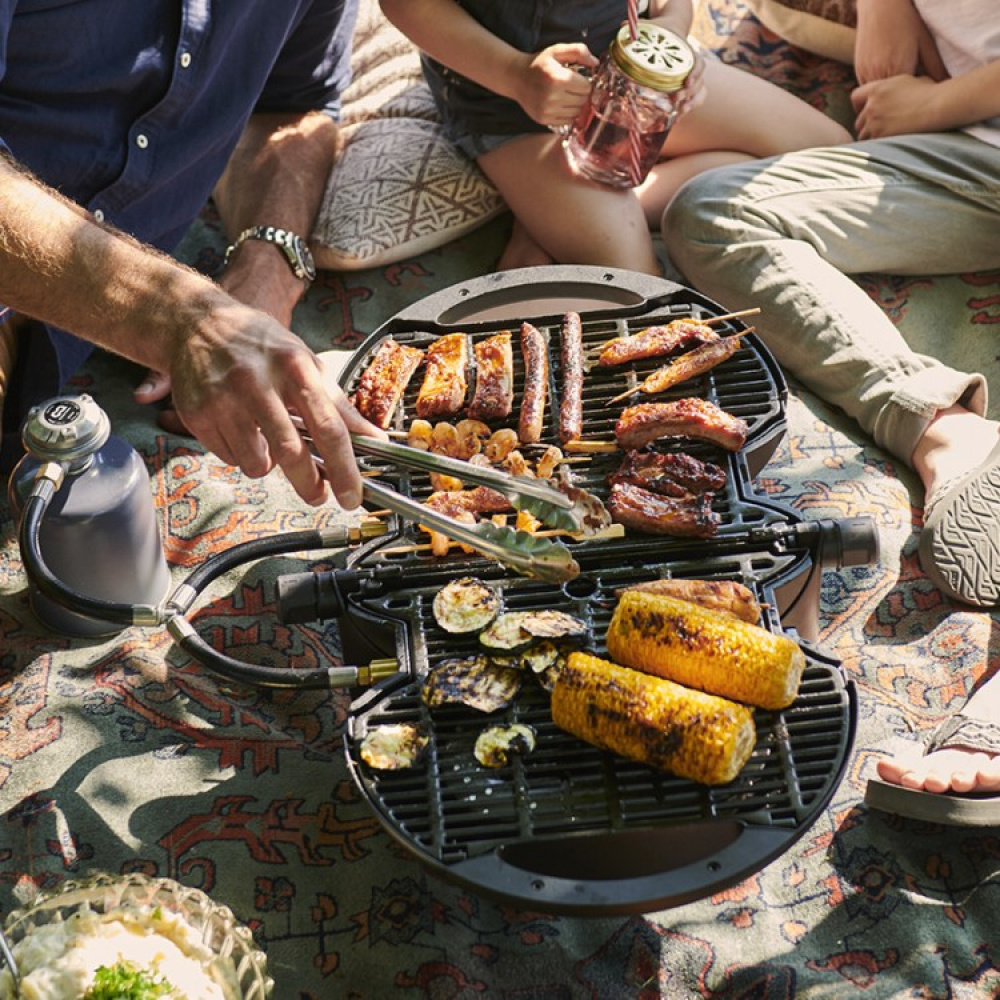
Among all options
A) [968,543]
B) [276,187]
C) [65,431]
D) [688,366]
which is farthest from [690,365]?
[276,187]

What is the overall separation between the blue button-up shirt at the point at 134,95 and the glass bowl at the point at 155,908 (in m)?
1.67

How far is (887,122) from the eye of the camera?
13.1ft

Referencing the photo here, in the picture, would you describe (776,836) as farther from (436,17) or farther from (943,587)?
(436,17)

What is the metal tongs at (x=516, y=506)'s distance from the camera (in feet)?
7.10

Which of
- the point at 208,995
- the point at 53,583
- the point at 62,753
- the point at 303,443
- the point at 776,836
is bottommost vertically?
the point at 62,753

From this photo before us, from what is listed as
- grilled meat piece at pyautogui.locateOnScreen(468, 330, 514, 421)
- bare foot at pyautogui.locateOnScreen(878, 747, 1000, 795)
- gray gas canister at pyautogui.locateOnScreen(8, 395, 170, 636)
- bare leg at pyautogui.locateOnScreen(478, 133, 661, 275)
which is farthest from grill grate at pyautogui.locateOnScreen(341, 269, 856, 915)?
bare leg at pyautogui.locateOnScreen(478, 133, 661, 275)

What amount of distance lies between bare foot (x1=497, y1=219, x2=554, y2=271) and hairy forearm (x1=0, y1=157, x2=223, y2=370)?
163 centimetres

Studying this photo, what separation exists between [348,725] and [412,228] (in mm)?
2158

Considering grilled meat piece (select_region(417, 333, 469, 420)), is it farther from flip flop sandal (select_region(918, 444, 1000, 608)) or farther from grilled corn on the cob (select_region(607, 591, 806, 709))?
flip flop sandal (select_region(918, 444, 1000, 608))

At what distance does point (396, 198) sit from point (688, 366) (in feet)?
5.29

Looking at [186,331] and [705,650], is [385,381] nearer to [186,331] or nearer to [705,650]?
[186,331]

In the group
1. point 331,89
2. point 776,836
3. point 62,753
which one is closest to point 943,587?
point 776,836

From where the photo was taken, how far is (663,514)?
2322mm

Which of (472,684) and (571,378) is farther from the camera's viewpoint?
(571,378)
